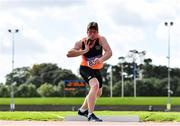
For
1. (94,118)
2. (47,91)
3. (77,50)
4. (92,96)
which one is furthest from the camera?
(47,91)

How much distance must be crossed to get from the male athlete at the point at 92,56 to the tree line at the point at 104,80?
4716 inches

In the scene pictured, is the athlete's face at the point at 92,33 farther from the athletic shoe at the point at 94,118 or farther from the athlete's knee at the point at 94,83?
the athletic shoe at the point at 94,118

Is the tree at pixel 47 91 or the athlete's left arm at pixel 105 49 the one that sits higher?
the athlete's left arm at pixel 105 49

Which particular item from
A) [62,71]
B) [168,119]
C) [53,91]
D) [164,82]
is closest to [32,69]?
[62,71]

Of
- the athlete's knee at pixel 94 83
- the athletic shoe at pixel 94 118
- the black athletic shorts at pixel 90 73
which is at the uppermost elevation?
the black athletic shorts at pixel 90 73

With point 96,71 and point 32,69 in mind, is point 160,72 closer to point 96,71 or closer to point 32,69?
point 32,69

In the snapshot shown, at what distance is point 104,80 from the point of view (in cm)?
15162

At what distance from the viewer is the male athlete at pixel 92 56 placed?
1060cm

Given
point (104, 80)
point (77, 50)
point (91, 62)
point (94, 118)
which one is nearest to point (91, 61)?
point (91, 62)

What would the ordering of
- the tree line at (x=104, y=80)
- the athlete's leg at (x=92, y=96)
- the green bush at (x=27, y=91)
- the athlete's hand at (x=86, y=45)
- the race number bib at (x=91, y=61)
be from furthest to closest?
the green bush at (x=27, y=91), the tree line at (x=104, y=80), the race number bib at (x=91, y=61), the athlete's hand at (x=86, y=45), the athlete's leg at (x=92, y=96)

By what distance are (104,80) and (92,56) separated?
14092 cm

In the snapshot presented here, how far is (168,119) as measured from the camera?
11.5 m

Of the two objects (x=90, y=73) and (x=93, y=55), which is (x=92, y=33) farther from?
(x=90, y=73)

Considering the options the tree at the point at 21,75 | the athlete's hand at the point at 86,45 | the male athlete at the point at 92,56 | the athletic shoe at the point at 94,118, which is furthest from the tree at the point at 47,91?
the athletic shoe at the point at 94,118
